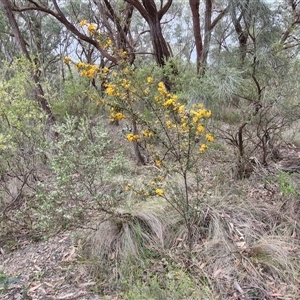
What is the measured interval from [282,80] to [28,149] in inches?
122

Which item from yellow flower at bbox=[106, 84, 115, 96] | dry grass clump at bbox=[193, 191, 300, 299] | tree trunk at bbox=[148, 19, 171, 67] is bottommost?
dry grass clump at bbox=[193, 191, 300, 299]

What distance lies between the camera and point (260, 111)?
3.20m

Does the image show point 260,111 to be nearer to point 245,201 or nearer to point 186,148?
point 245,201

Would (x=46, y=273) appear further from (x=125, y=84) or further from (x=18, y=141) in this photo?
(x=18, y=141)

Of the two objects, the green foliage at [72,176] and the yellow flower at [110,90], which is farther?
the green foliage at [72,176]

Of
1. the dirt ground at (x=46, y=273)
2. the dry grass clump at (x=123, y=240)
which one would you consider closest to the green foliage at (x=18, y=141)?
the dirt ground at (x=46, y=273)

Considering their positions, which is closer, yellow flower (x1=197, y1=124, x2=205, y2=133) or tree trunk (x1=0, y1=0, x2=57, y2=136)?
yellow flower (x1=197, y1=124, x2=205, y2=133)

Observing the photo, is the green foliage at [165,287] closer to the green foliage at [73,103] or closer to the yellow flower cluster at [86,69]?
the yellow flower cluster at [86,69]

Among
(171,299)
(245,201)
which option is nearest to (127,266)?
(171,299)

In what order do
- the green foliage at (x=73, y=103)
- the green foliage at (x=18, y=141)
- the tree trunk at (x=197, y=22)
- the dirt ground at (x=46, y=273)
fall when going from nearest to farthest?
the dirt ground at (x=46, y=273) < the green foliage at (x=18, y=141) < the tree trunk at (x=197, y=22) < the green foliage at (x=73, y=103)

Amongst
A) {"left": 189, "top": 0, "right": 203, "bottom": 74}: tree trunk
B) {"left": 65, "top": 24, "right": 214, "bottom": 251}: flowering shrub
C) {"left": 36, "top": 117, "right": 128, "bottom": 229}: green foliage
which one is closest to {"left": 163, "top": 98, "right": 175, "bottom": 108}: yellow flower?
{"left": 65, "top": 24, "right": 214, "bottom": 251}: flowering shrub

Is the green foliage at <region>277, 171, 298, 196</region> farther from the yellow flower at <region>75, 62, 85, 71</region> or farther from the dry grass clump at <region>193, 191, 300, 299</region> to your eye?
the yellow flower at <region>75, 62, 85, 71</region>

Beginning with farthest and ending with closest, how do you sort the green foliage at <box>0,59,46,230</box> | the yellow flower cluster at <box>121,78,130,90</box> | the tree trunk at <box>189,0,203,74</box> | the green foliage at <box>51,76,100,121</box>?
the green foliage at <box>51,76,100,121</box> → the tree trunk at <box>189,0,203,74</box> → the green foliage at <box>0,59,46,230</box> → the yellow flower cluster at <box>121,78,130,90</box>

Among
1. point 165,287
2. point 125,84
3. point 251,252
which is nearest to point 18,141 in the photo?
point 125,84
